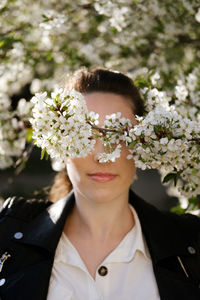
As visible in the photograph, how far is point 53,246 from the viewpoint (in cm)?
177

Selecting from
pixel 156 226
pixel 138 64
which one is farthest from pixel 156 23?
pixel 156 226

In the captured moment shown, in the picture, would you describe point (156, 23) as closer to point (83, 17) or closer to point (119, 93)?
point (83, 17)

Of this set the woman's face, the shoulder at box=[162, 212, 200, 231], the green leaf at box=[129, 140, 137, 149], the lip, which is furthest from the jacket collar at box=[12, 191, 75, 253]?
the green leaf at box=[129, 140, 137, 149]

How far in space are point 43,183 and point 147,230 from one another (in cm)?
554

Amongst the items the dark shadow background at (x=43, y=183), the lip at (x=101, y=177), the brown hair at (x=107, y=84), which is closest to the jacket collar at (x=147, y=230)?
the lip at (x=101, y=177)

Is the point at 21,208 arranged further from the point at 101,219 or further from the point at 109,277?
the point at 109,277

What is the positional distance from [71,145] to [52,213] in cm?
77

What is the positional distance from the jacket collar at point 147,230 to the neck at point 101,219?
0.27ft

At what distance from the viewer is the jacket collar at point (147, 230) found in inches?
71.2

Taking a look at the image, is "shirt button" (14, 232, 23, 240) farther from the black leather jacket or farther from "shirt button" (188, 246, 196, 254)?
"shirt button" (188, 246, 196, 254)

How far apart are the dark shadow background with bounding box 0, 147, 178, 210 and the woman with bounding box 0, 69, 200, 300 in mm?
3935

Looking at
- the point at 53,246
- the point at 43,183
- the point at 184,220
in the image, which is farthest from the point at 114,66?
the point at 43,183

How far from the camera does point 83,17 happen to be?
3.36 metres

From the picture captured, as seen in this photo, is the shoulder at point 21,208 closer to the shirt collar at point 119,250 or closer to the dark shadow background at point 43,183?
the shirt collar at point 119,250
